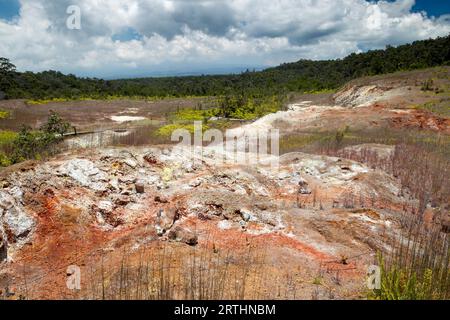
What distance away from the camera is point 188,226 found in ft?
26.6

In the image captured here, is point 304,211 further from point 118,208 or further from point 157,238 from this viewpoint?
point 118,208

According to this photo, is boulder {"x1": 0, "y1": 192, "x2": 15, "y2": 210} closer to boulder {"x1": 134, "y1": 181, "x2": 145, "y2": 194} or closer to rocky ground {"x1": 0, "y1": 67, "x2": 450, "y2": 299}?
rocky ground {"x1": 0, "y1": 67, "x2": 450, "y2": 299}

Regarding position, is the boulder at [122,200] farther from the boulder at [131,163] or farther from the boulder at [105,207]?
the boulder at [131,163]

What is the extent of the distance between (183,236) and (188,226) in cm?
73

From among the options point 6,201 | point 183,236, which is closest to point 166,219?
point 183,236

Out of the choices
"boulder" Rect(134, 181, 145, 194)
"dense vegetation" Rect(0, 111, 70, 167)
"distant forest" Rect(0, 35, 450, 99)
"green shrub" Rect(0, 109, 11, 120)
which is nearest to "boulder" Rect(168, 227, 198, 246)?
"boulder" Rect(134, 181, 145, 194)

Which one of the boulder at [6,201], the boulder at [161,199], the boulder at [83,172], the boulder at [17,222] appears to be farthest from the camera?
the boulder at [161,199]

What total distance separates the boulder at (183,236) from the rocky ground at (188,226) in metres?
0.03

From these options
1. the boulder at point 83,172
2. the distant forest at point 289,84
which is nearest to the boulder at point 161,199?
the boulder at point 83,172

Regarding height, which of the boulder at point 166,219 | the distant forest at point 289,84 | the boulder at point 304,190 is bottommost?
the boulder at point 304,190

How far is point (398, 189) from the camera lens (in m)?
11.8

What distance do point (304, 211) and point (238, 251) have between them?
2569 millimetres

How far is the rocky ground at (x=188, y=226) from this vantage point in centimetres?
582

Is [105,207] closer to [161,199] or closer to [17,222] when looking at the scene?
[161,199]
